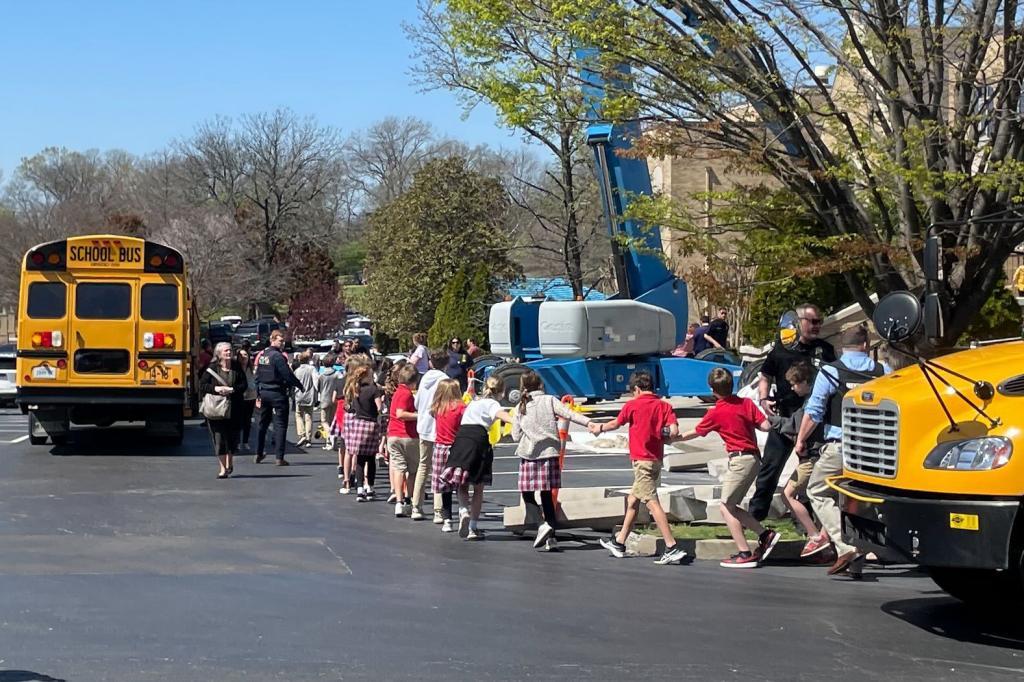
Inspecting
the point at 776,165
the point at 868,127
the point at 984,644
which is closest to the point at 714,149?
the point at 776,165

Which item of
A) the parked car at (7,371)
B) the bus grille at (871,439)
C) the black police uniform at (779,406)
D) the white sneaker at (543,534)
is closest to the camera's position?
the bus grille at (871,439)

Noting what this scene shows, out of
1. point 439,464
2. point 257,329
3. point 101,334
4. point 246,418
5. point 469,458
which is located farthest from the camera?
point 257,329

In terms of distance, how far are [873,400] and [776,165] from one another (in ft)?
→ 14.1

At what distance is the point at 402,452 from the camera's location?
47.0 feet

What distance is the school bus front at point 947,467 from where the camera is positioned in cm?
757

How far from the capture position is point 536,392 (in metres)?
12.5

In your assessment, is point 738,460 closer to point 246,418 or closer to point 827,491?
point 827,491

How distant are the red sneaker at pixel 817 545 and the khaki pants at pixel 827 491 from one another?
40 centimetres

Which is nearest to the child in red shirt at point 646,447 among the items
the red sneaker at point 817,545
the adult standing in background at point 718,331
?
the red sneaker at point 817,545

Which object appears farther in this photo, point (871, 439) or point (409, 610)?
point (409, 610)

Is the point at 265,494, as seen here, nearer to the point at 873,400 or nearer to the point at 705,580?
the point at 705,580

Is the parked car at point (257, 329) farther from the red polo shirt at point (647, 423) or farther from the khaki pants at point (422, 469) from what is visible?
the red polo shirt at point (647, 423)

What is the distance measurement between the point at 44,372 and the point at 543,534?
1059 cm

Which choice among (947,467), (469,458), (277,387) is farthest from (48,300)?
(947,467)
